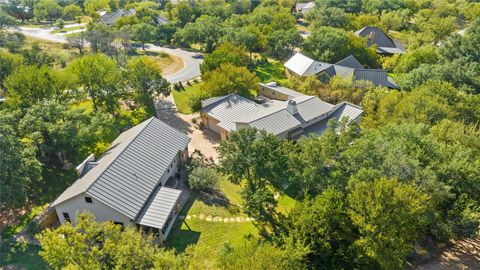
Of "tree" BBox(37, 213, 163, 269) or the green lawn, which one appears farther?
the green lawn

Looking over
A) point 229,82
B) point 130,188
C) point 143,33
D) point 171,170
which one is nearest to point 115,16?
point 143,33

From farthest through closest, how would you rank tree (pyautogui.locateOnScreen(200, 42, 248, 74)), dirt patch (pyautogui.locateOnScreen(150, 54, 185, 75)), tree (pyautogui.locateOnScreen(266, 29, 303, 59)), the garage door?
tree (pyautogui.locateOnScreen(266, 29, 303, 59)) < dirt patch (pyautogui.locateOnScreen(150, 54, 185, 75)) < tree (pyautogui.locateOnScreen(200, 42, 248, 74)) < the garage door

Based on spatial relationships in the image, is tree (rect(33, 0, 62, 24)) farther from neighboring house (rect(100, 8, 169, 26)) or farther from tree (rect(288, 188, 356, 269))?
tree (rect(288, 188, 356, 269))

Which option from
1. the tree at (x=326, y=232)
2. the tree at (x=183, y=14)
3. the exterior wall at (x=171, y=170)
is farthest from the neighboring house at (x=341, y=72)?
the tree at (x=183, y=14)

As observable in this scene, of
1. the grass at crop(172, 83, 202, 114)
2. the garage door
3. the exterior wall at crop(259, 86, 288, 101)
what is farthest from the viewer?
the exterior wall at crop(259, 86, 288, 101)

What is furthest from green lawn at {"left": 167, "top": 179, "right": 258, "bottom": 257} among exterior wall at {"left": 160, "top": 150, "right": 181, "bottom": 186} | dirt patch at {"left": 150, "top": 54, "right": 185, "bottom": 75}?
dirt patch at {"left": 150, "top": 54, "right": 185, "bottom": 75}

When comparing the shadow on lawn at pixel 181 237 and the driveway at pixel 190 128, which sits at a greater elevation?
the shadow on lawn at pixel 181 237

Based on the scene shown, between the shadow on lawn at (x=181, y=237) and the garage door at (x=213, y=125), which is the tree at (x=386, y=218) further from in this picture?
the garage door at (x=213, y=125)

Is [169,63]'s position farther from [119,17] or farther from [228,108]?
[119,17]
